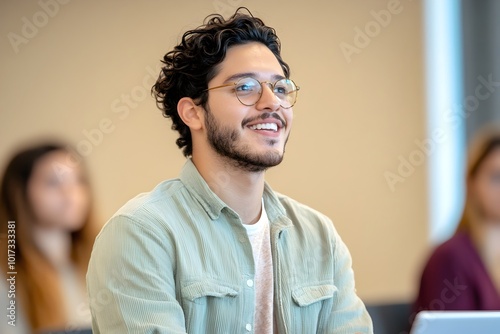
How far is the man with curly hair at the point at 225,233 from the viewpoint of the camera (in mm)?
1717

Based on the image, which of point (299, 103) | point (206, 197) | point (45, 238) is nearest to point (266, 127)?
point (206, 197)

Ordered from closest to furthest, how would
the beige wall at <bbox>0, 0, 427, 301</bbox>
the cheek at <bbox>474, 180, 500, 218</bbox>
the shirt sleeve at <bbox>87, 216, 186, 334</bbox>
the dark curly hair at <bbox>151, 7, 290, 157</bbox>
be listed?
the shirt sleeve at <bbox>87, 216, 186, 334</bbox> < the dark curly hair at <bbox>151, 7, 290, 157</bbox> < the cheek at <bbox>474, 180, 500, 218</bbox> < the beige wall at <bbox>0, 0, 427, 301</bbox>

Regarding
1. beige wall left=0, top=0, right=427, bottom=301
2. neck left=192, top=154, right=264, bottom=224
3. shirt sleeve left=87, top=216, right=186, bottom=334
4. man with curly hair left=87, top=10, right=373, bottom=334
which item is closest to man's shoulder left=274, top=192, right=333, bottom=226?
man with curly hair left=87, top=10, right=373, bottom=334

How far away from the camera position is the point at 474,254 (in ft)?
9.24

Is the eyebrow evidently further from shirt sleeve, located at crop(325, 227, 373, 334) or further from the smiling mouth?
shirt sleeve, located at crop(325, 227, 373, 334)

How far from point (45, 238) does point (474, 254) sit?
1552 mm

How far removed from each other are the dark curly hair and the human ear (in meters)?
0.02

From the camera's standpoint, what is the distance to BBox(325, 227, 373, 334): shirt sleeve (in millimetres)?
1947

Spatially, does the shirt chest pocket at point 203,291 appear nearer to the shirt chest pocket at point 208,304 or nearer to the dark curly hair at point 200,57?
the shirt chest pocket at point 208,304

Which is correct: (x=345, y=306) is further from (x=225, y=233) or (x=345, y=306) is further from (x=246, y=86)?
(x=246, y=86)

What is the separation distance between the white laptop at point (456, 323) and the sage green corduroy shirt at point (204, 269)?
0.55 m

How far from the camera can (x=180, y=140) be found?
7.09 feet

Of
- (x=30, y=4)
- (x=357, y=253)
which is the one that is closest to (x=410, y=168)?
(x=357, y=253)

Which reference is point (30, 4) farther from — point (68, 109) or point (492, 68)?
point (492, 68)
